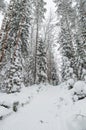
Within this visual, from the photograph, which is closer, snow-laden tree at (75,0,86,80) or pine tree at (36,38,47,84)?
snow-laden tree at (75,0,86,80)

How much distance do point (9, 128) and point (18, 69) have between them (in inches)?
418

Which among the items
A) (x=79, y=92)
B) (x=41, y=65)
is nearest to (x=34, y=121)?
(x=79, y=92)

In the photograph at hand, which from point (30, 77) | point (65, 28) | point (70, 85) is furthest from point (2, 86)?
point (65, 28)

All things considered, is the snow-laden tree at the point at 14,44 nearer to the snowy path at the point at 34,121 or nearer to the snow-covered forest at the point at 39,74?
the snow-covered forest at the point at 39,74

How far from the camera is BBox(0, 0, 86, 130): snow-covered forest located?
7.27 metres

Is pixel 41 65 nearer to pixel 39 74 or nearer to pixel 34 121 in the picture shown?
pixel 39 74

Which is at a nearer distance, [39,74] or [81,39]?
[81,39]

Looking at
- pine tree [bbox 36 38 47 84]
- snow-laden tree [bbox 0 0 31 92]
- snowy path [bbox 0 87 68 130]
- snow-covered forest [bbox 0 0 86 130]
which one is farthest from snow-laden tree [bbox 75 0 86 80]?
snowy path [bbox 0 87 68 130]

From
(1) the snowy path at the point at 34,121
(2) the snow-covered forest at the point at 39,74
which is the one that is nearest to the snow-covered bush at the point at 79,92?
(2) the snow-covered forest at the point at 39,74

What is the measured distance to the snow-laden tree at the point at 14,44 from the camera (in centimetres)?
1571

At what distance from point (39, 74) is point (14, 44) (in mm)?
7600

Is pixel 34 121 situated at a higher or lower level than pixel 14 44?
lower

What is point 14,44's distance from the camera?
1830 cm

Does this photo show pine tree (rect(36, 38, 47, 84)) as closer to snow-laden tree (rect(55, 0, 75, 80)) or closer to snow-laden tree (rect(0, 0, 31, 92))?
snow-laden tree (rect(55, 0, 75, 80))
